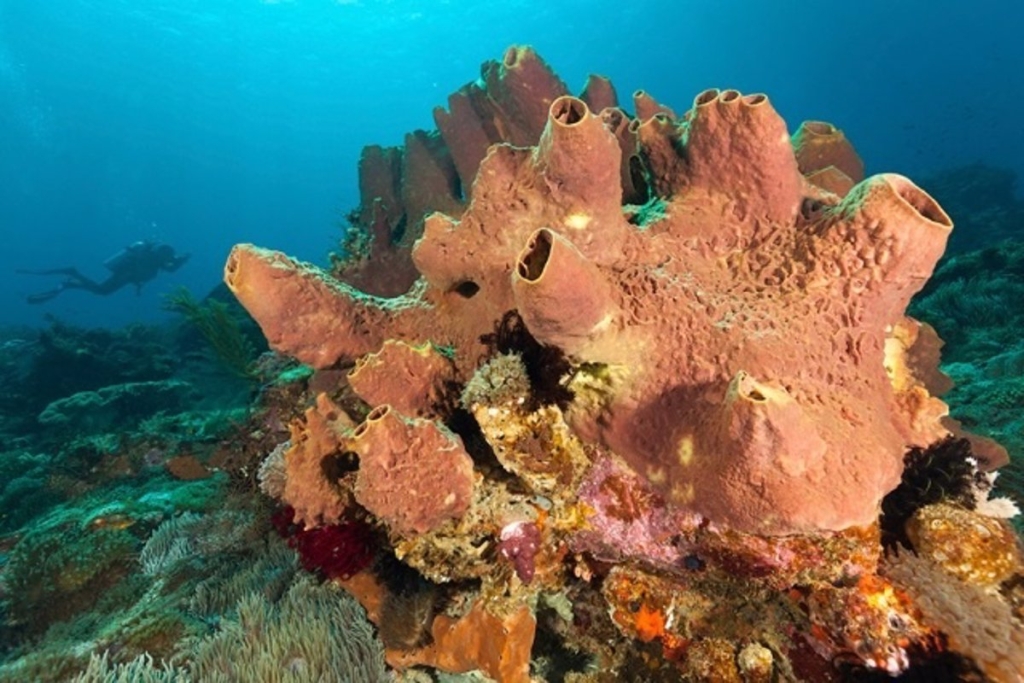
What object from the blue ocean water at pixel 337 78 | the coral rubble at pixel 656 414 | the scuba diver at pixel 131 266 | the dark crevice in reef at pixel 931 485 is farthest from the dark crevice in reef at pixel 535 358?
the blue ocean water at pixel 337 78

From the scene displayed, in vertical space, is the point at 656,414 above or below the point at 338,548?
above

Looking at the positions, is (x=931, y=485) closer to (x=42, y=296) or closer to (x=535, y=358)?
(x=535, y=358)

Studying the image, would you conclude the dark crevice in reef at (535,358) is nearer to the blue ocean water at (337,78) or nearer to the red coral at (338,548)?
the red coral at (338,548)

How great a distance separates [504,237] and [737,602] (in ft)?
6.17

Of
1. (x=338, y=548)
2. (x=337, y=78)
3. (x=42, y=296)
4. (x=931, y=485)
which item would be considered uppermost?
(x=337, y=78)

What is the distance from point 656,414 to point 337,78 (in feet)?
347

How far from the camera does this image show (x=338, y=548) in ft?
10.4

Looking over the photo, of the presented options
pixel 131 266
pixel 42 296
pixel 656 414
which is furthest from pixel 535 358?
pixel 42 296

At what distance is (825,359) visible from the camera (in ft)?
6.81

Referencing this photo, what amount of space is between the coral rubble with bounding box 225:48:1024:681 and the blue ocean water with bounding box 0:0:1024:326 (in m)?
60.5

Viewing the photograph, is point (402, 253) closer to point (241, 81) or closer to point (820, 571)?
point (820, 571)

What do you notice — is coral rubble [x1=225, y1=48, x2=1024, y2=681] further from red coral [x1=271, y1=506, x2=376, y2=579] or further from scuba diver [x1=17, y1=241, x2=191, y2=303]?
scuba diver [x1=17, y1=241, x2=191, y2=303]

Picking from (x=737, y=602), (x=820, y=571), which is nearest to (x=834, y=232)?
(x=820, y=571)

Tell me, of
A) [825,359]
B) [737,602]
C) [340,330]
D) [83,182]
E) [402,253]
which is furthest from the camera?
[83,182]
